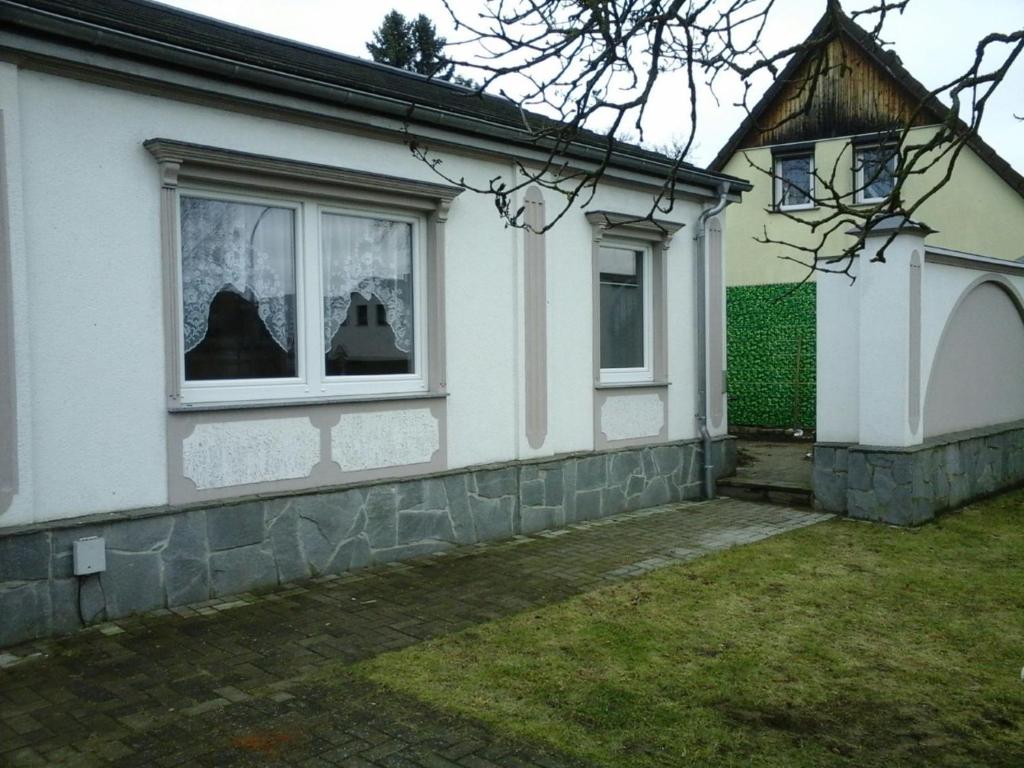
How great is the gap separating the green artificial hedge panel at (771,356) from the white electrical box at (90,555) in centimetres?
1213

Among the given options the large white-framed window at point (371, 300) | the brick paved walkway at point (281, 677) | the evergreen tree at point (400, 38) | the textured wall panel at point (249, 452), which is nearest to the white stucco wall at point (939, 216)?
the large white-framed window at point (371, 300)

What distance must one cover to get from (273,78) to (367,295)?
6.41 feet

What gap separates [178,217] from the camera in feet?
21.2

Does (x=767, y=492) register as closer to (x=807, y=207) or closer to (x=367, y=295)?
(x=367, y=295)

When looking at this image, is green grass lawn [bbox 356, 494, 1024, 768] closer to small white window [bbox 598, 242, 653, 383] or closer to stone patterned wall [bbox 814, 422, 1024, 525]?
stone patterned wall [bbox 814, 422, 1024, 525]

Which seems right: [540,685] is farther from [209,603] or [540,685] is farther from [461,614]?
[209,603]

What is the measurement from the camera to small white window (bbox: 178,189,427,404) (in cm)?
672

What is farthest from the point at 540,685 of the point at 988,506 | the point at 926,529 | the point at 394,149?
the point at 988,506

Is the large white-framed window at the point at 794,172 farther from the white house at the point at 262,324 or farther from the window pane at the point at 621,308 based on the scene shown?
the white house at the point at 262,324

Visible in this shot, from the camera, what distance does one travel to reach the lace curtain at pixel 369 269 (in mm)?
7570

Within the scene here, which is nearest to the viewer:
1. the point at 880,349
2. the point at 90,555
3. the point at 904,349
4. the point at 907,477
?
the point at 90,555

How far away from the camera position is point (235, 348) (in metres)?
6.93

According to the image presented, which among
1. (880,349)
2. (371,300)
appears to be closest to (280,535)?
(371,300)

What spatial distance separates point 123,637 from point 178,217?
288 cm
